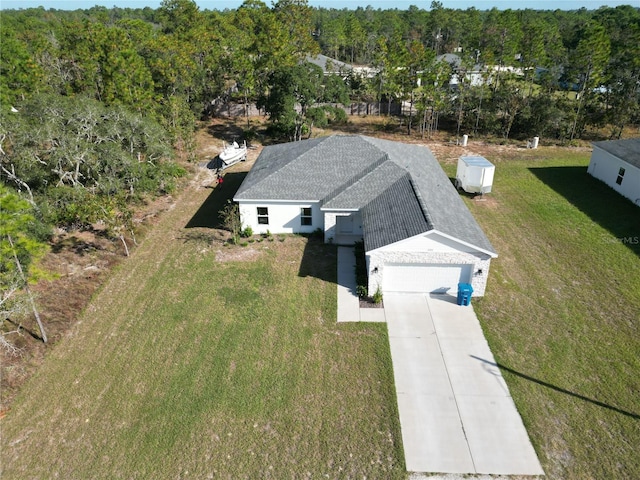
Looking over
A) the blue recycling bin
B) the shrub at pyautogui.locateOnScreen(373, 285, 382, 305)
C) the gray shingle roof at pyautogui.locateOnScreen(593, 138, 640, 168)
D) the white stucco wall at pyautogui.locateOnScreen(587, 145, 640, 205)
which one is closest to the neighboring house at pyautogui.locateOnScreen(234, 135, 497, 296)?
the shrub at pyautogui.locateOnScreen(373, 285, 382, 305)

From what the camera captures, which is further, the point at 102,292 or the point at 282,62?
the point at 282,62

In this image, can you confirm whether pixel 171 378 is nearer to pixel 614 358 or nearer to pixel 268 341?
pixel 268 341

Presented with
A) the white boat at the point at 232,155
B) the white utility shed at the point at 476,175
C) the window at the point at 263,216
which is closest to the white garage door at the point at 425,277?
the window at the point at 263,216

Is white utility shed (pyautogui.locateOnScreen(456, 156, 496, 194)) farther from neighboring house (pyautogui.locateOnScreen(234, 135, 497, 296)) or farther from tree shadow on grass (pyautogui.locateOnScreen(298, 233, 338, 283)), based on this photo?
tree shadow on grass (pyautogui.locateOnScreen(298, 233, 338, 283))

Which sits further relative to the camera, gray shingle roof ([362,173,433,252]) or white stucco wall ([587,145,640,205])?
white stucco wall ([587,145,640,205])

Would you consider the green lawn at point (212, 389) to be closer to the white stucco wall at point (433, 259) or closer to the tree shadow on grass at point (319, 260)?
the tree shadow on grass at point (319, 260)

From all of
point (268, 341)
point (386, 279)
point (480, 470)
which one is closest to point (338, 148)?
point (386, 279)
